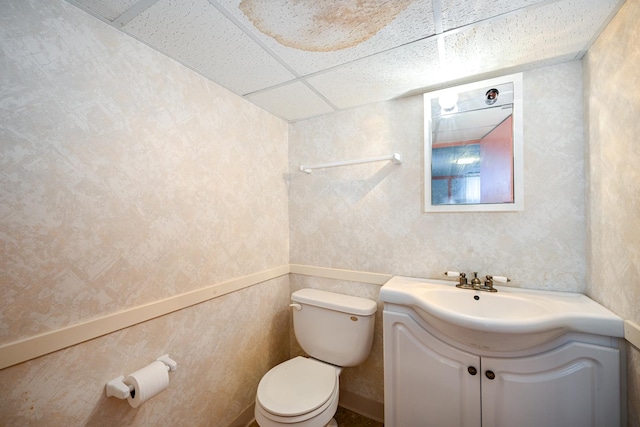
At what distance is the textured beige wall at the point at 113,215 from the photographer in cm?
73

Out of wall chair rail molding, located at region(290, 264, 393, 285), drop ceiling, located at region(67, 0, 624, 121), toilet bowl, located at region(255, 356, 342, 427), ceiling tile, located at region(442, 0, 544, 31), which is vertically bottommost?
toilet bowl, located at region(255, 356, 342, 427)

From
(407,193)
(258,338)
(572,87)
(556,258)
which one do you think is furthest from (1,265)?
(572,87)

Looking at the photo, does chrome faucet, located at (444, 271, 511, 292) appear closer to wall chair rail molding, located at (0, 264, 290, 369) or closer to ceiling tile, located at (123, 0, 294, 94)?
wall chair rail molding, located at (0, 264, 290, 369)

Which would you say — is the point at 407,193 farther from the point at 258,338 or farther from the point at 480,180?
the point at 258,338

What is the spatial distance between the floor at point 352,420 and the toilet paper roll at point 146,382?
2.75 ft

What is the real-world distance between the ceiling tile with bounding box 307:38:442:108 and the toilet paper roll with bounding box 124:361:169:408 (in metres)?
1.52

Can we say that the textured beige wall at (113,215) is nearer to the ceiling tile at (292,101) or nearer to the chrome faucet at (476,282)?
the ceiling tile at (292,101)

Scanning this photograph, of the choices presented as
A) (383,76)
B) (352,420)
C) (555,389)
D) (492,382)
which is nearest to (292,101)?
(383,76)

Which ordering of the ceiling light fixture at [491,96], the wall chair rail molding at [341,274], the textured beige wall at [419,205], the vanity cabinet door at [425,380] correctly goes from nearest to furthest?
1. the vanity cabinet door at [425,380]
2. the textured beige wall at [419,205]
3. the ceiling light fixture at [491,96]
4. the wall chair rail molding at [341,274]

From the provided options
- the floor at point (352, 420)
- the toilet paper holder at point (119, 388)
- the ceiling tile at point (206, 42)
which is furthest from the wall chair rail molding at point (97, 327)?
the ceiling tile at point (206, 42)

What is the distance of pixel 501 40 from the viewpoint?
0.98 metres

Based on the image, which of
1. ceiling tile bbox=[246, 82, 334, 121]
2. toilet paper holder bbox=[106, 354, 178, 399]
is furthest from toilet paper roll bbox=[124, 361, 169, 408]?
ceiling tile bbox=[246, 82, 334, 121]

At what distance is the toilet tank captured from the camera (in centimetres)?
138

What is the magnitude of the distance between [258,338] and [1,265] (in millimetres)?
1204
